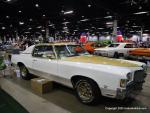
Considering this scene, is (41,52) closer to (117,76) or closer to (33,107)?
(33,107)

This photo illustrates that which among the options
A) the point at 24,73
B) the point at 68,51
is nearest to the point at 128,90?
the point at 68,51

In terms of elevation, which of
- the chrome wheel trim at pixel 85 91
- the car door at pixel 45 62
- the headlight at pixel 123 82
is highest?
the car door at pixel 45 62

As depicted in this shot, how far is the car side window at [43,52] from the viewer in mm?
4682

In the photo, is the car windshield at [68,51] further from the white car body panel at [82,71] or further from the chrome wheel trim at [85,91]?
the chrome wheel trim at [85,91]

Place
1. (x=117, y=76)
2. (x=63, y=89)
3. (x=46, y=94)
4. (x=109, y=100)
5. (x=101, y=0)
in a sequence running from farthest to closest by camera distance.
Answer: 1. (x=101, y=0)
2. (x=63, y=89)
3. (x=46, y=94)
4. (x=109, y=100)
5. (x=117, y=76)

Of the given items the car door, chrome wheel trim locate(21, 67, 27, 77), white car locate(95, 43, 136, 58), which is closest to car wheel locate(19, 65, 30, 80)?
chrome wheel trim locate(21, 67, 27, 77)

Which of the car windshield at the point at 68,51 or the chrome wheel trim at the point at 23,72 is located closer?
the car windshield at the point at 68,51

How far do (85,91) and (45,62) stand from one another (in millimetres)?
1599

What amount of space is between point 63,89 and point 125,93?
2.23 meters

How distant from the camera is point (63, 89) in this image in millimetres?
4910

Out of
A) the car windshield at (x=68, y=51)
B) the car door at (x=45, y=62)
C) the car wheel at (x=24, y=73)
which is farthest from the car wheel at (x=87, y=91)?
the car wheel at (x=24, y=73)

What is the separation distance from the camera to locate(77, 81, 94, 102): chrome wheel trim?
3.62 m

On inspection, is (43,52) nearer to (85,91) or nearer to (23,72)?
(23,72)

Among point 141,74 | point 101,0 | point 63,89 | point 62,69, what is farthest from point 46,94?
point 101,0
